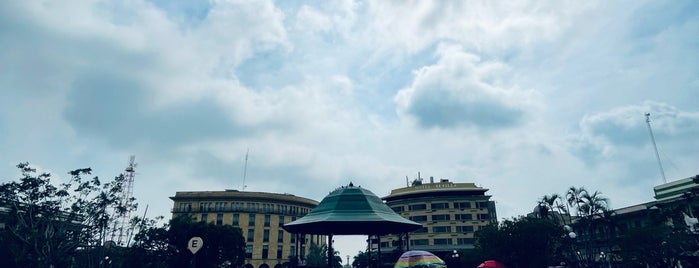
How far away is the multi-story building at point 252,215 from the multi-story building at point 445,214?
82.7ft

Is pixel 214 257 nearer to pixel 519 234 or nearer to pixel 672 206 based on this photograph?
pixel 519 234

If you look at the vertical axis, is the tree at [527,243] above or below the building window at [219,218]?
below

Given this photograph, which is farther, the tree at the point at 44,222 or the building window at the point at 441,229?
the building window at the point at 441,229

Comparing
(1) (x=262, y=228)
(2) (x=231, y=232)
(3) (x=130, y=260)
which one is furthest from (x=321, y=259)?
(3) (x=130, y=260)

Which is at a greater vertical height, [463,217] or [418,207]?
[418,207]

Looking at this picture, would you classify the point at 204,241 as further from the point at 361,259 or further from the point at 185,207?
the point at 361,259

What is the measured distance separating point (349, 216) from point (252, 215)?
62.1 m

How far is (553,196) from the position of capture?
54.2m

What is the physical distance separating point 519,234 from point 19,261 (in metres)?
57.9

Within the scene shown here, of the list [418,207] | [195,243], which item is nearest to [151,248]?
[195,243]

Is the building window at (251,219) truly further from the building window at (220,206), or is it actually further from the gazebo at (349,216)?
the gazebo at (349,216)

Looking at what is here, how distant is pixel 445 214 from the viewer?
8988 cm

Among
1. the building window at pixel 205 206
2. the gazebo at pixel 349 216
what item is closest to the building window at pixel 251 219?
the building window at pixel 205 206

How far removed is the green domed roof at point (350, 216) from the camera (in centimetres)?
3719
